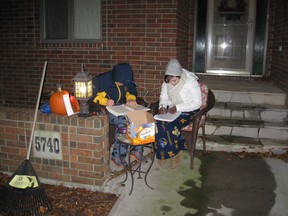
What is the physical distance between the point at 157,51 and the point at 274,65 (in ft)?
9.65

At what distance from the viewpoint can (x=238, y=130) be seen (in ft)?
16.1

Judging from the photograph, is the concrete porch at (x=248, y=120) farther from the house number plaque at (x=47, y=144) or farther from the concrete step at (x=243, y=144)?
the house number plaque at (x=47, y=144)

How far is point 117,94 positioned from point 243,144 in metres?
2.05

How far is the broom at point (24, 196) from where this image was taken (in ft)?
9.27

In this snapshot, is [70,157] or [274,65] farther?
[274,65]

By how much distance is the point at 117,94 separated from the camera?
13.9 ft

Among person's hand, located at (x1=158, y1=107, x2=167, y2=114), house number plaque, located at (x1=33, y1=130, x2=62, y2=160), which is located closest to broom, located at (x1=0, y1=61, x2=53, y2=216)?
house number plaque, located at (x1=33, y1=130, x2=62, y2=160)

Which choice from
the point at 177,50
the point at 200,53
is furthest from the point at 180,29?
the point at 200,53

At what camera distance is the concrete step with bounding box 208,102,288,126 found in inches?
198

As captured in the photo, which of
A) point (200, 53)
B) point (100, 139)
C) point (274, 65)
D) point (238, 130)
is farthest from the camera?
point (200, 53)

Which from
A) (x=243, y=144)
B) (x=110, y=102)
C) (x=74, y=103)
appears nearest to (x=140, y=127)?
(x=74, y=103)

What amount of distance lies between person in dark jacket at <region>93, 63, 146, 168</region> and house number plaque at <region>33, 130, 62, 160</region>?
0.85 m

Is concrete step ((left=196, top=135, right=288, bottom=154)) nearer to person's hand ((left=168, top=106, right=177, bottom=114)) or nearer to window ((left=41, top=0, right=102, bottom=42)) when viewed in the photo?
person's hand ((left=168, top=106, right=177, bottom=114))

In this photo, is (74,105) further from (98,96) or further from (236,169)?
(236,169)
